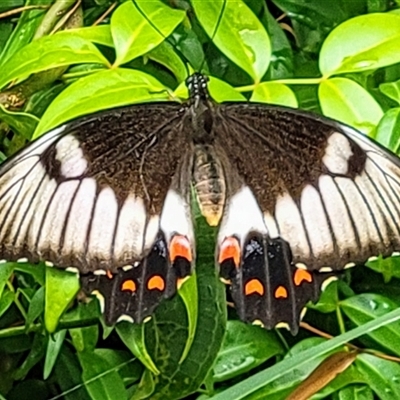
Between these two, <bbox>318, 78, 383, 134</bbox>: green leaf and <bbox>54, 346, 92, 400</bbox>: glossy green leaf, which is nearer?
<bbox>318, 78, 383, 134</bbox>: green leaf

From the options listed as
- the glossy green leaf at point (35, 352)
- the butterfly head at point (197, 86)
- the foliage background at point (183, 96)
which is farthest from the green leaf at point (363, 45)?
the glossy green leaf at point (35, 352)

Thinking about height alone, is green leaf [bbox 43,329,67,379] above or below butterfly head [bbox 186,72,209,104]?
below

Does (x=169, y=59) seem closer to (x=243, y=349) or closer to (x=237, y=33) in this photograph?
(x=237, y=33)

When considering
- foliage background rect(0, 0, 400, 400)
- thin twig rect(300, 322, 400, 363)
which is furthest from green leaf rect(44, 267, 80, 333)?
thin twig rect(300, 322, 400, 363)

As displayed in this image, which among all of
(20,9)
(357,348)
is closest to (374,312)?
(357,348)

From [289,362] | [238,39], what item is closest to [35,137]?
[238,39]

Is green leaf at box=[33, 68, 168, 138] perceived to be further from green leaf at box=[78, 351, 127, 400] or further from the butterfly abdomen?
green leaf at box=[78, 351, 127, 400]

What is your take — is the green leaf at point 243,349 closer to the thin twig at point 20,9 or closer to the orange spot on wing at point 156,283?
the orange spot on wing at point 156,283
